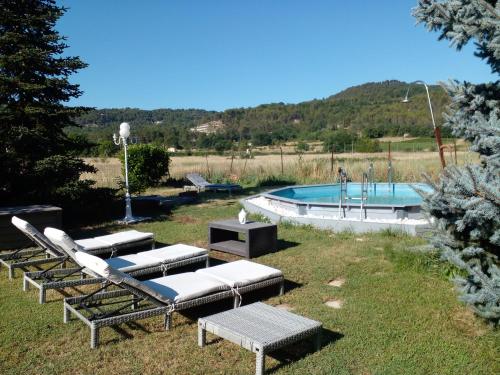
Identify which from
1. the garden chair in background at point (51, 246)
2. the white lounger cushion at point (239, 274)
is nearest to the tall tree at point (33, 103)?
the garden chair in background at point (51, 246)

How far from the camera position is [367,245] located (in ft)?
24.0

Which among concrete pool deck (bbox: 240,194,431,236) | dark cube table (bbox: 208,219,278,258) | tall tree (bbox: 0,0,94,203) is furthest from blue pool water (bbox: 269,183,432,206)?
tall tree (bbox: 0,0,94,203)

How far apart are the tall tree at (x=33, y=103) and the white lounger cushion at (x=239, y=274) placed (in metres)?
6.01

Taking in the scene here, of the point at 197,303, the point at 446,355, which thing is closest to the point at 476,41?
the point at 446,355

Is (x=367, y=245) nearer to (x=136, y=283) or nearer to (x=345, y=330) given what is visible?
(x=345, y=330)

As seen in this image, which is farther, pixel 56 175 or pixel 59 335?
pixel 56 175

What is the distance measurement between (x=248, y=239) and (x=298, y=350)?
2973 millimetres

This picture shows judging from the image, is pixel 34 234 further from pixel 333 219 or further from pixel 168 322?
pixel 333 219

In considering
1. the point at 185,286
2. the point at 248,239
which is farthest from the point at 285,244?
the point at 185,286

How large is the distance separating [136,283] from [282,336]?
1.38 metres

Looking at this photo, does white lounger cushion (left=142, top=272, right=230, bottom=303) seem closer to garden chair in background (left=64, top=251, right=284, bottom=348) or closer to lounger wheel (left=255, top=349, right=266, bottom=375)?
garden chair in background (left=64, top=251, right=284, bottom=348)

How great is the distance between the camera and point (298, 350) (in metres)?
3.79

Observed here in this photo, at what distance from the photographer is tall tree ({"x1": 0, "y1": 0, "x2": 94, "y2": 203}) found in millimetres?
9242

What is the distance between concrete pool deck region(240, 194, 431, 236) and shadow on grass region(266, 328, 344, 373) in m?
3.98
